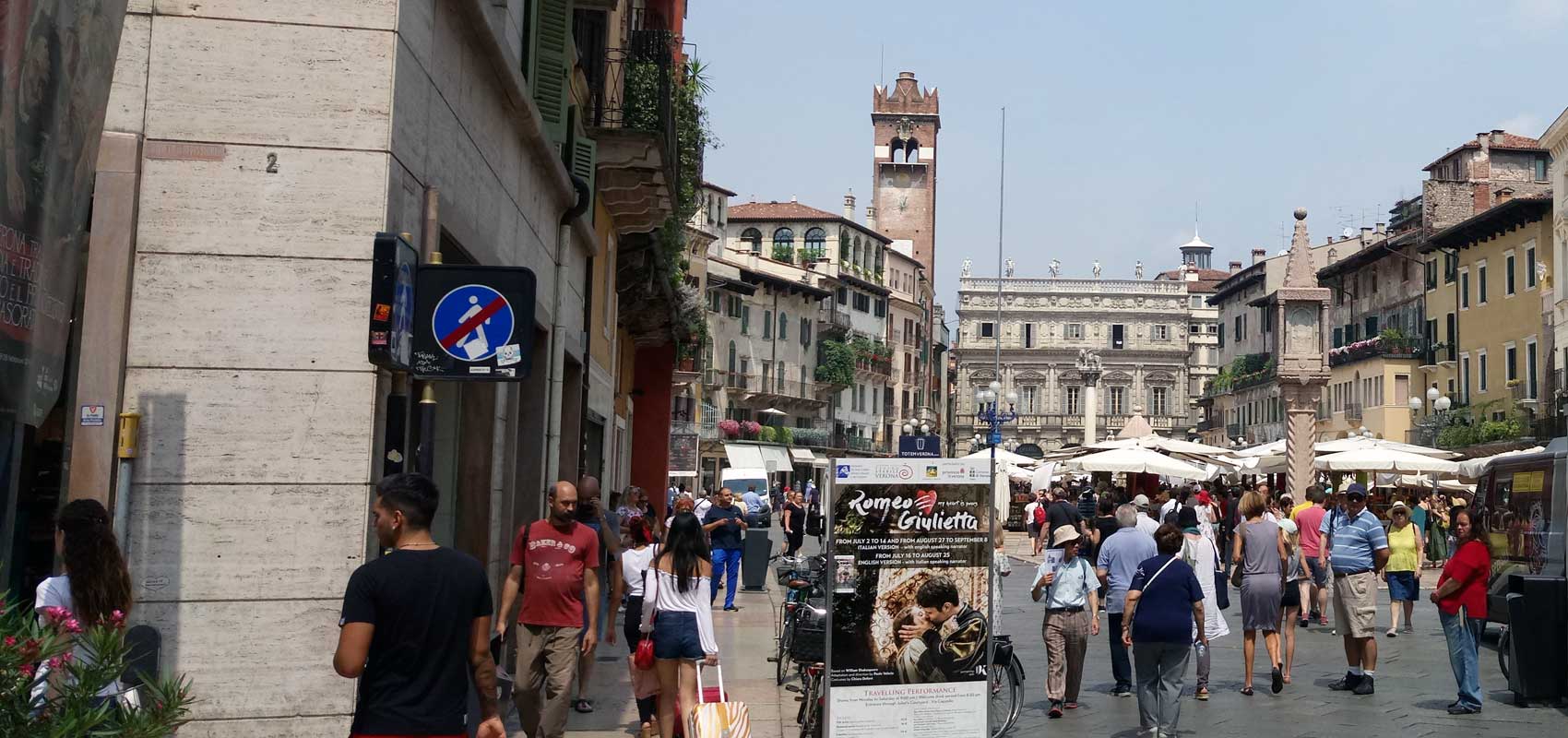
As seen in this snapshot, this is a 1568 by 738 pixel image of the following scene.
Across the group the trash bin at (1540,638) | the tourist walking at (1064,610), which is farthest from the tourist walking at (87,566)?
the trash bin at (1540,638)

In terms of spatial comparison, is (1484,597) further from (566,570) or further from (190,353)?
(190,353)

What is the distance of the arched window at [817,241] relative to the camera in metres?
95.9

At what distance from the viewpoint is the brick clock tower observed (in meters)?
114

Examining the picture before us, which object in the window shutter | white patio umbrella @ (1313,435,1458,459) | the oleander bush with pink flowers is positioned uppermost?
the window shutter

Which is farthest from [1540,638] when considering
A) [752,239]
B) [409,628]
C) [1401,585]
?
[752,239]

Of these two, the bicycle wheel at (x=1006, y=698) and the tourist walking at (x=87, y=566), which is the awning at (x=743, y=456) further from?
the tourist walking at (x=87, y=566)

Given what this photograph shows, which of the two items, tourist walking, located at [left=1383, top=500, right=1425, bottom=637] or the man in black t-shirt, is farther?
tourist walking, located at [left=1383, top=500, right=1425, bottom=637]

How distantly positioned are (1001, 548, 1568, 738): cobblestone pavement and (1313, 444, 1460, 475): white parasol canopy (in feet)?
36.2

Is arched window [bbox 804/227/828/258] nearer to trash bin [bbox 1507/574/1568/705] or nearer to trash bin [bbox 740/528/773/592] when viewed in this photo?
trash bin [bbox 740/528/773/592]

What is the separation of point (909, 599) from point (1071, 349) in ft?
389

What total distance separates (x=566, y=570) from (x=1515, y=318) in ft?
150

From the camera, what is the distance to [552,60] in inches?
539

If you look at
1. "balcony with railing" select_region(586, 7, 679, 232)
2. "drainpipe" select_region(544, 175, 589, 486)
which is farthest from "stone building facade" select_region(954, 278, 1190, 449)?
"drainpipe" select_region(544, 175, 589, 486)

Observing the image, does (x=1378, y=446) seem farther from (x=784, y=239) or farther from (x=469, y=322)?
(x=784, y=239)
